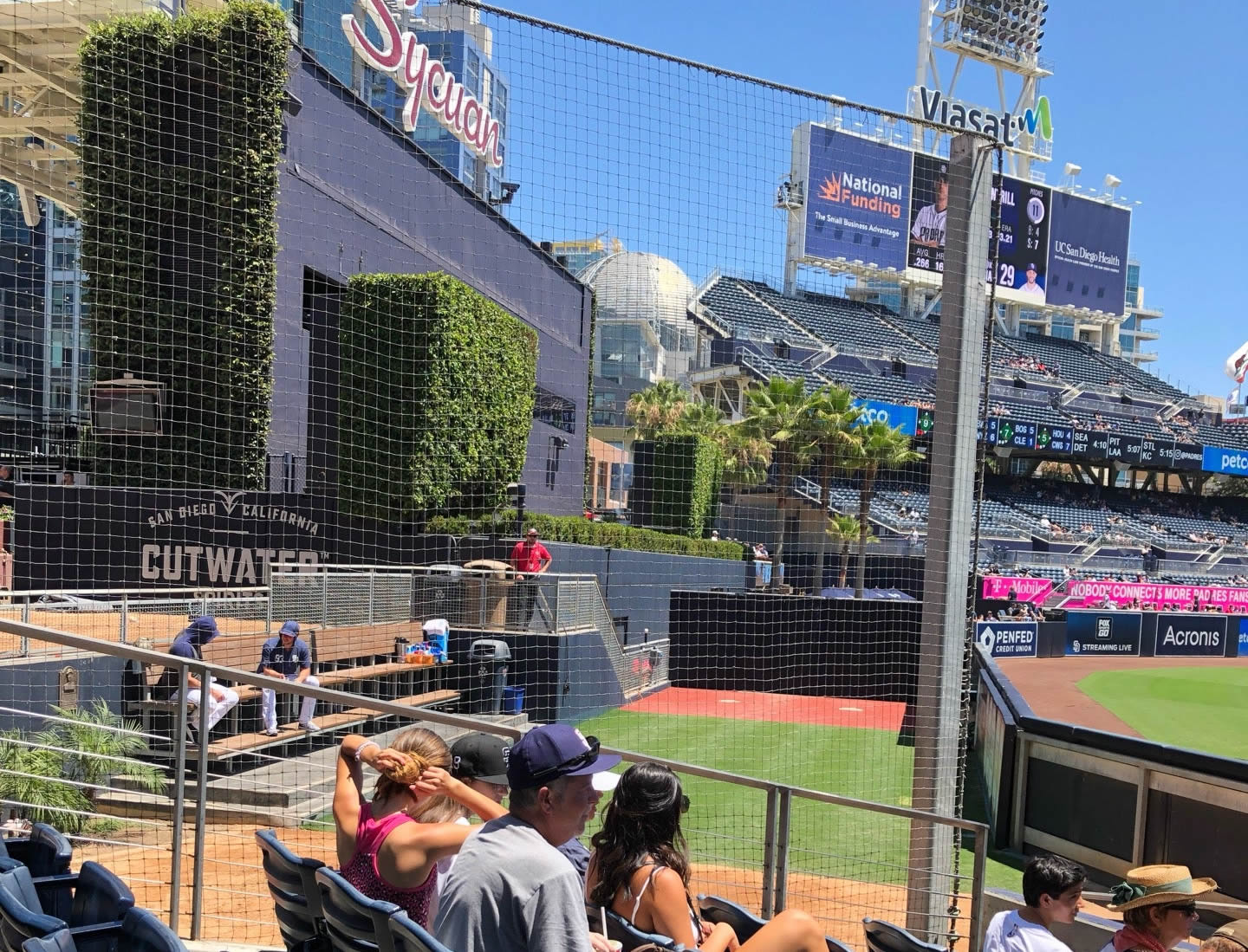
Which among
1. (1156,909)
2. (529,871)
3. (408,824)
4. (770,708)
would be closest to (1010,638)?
(770,708)

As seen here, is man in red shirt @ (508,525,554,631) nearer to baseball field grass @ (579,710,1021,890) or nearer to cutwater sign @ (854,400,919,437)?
baseball field grass @ (579,710,1021,890)

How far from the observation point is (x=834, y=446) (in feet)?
57.3

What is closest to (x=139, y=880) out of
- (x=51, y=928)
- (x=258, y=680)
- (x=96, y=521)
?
(x=258, y=680)

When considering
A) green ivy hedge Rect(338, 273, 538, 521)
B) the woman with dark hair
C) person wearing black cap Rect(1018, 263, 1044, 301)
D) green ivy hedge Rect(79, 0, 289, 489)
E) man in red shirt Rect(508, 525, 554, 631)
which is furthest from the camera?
person wearing black cap Rect(1018, 263, 1044, 301)

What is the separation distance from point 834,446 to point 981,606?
1003cm

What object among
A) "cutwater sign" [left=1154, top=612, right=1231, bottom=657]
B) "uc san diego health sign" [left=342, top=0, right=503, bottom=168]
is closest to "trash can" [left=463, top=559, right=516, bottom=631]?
"uc san diego health sign" [left=342, top=0, right=503, bottom=168]

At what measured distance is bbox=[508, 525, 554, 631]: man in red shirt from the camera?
39.1 feet

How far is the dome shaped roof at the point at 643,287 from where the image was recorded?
22.9 ft

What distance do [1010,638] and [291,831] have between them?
802 inches

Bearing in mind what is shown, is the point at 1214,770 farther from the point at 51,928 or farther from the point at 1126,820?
the point at 51,928

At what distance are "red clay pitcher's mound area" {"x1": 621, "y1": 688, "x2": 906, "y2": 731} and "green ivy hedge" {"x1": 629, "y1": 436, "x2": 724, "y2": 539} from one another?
2286 mm

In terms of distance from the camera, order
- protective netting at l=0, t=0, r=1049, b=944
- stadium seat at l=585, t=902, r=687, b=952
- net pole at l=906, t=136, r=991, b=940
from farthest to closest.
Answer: protective netting at l=0, t=0, r=1049, b=944 < net pole at l=906, t=136, r=991, b=940 < stadium seat at l=585, t=902, r=687, b=952

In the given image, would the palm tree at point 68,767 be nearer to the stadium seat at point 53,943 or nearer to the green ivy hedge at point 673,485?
the stadium seat at point 53,943

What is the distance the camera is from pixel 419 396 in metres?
13.6
